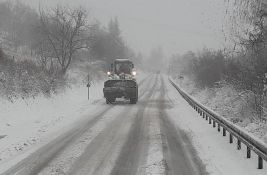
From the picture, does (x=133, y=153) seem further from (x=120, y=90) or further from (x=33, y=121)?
(x=120, y=90)

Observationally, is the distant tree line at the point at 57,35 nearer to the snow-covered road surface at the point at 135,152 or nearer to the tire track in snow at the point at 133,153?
the snow-covered road surface at the point at 135,152

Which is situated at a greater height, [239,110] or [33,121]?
[239,110]

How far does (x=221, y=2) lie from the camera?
11.2 meters

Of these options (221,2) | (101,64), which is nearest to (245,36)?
(221,2)

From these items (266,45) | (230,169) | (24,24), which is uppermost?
(24,24)

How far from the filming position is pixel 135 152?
10.3 meters

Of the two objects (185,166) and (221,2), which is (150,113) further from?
(185,166)

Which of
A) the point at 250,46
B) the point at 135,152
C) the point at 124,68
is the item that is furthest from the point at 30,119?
the point at 124,68

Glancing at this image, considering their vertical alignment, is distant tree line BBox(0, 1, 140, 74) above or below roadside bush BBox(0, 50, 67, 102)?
above

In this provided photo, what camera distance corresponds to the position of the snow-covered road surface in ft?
28.1

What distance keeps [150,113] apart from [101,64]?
4495 cm

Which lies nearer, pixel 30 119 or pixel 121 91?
pixel 30 119

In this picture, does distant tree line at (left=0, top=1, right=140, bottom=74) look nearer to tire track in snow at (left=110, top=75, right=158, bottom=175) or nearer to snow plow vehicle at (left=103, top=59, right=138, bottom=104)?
snow plow vehicle at (left=103, top=59, right=138, bottom=104)

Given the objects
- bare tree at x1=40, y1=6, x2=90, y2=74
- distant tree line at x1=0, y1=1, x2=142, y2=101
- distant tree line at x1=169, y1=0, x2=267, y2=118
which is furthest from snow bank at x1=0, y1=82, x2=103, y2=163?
bare tree at x1=40, y1=6, x2=90, y2=74
